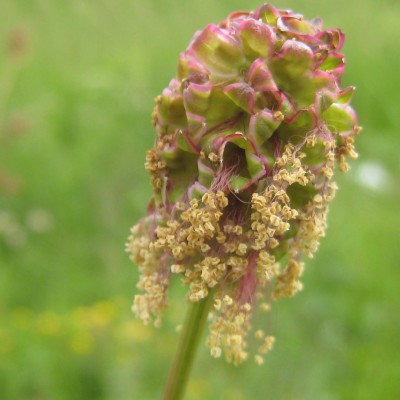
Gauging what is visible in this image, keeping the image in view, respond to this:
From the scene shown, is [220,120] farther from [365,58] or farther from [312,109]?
[365,58]

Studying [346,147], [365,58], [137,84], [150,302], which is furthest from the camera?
[365,58]

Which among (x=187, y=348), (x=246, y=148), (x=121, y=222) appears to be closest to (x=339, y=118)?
(x=246, y=148)

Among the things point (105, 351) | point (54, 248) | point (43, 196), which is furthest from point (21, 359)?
point (43, 196)

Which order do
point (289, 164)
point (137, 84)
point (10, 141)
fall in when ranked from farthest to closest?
point (137, 84)
point (10, 141)
point (289, 164)

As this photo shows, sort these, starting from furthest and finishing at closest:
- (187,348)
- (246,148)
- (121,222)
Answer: (121,222) < (187,348) < (246,148)

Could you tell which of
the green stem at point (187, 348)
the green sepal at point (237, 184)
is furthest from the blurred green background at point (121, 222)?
the green sepal at point (237, 184)

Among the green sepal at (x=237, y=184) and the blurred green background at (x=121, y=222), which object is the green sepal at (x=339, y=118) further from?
the blurred green background at (x=121, y=222)

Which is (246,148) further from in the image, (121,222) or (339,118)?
(121,222)
